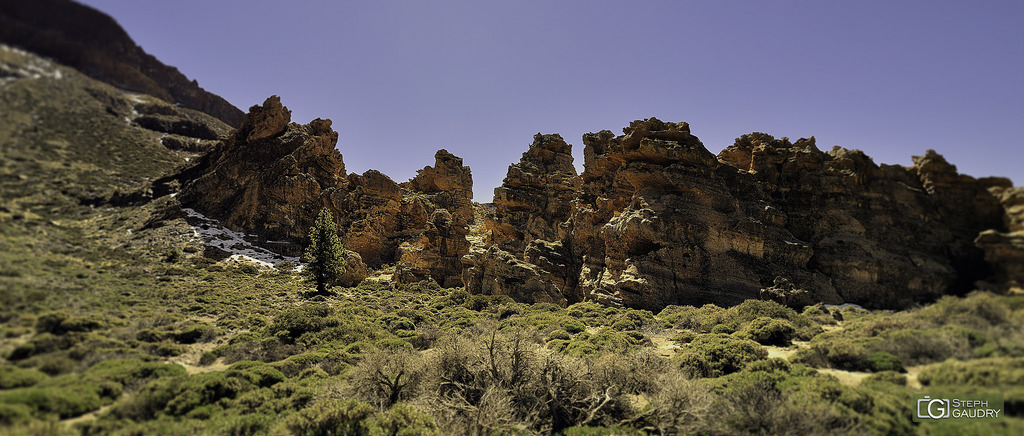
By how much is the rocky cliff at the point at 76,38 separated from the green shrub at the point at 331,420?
332 inches

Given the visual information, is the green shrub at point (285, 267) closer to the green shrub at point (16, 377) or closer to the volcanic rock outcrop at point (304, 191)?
the volcanic rock outcrop at point (304, 191)

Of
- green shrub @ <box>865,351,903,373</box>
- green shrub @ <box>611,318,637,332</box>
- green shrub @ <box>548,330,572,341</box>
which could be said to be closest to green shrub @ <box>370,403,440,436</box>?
green shrub @ <box>548,330,572,341</box>

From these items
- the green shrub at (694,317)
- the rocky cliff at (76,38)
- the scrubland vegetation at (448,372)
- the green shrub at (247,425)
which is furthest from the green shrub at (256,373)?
the green shrub at (694,317)

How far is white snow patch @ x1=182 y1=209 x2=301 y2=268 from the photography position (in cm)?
4134

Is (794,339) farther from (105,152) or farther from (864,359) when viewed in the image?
(105,152)

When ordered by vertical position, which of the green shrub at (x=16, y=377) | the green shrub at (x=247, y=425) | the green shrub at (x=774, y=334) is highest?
the green shrub at (x=774, y=334)

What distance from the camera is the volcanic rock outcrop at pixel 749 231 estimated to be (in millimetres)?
9812

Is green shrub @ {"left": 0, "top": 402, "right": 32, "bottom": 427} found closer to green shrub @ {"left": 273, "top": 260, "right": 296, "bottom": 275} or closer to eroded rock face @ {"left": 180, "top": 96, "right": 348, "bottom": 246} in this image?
green shrub @ {"left": 273, "top": 260, "right": 296, "bottom": 275}

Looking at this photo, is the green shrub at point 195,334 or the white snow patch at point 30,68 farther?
the green shrub at point 195,334

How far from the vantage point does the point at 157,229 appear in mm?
38719

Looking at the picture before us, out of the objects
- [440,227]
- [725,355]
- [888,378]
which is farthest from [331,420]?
[440,227]

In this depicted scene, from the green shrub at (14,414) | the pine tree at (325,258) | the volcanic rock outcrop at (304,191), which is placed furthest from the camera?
the volcanic rock outcrop at (304,191)

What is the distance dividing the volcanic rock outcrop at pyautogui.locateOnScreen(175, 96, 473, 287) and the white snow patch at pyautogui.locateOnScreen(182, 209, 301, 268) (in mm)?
1540

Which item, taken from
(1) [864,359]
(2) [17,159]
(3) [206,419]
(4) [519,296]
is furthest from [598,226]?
(2) [17,159]
